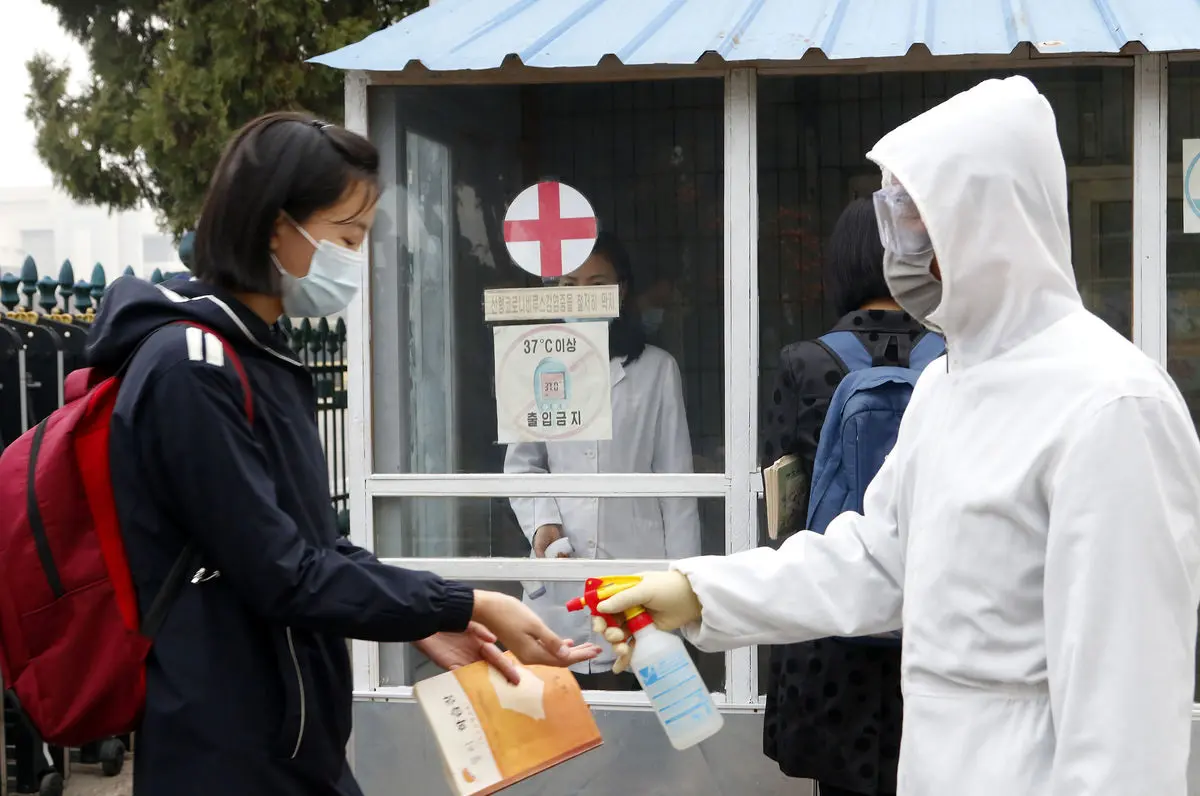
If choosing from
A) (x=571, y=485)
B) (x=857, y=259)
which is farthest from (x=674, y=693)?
(x=571, y=485)

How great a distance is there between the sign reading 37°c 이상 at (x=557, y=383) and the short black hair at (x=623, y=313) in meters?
0.04

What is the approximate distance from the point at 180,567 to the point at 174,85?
340 inches

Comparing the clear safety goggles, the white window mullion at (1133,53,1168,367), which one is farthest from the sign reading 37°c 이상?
the clear safety goggles

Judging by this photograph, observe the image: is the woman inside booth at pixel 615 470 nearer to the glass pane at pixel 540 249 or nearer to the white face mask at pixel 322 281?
the glass pane at pixel 540 249

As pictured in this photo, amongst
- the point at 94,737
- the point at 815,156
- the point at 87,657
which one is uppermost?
the point at 815,156

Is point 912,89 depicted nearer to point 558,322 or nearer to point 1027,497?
point 558,322

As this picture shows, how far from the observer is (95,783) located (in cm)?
573

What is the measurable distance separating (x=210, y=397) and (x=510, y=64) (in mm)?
2616

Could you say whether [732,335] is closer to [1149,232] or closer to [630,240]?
[630,240]

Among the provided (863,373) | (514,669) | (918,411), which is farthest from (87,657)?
(863,373)

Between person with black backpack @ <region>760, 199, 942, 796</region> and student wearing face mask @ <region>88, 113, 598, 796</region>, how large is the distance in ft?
3.74

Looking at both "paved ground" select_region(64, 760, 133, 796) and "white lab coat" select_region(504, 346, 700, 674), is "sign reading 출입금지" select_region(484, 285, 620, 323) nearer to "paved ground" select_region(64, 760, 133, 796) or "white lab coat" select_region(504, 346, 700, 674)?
"white lab coat" select_region(504, 346, 700, 674)

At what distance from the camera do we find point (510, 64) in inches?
173

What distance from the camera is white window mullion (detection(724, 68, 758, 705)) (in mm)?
4477
